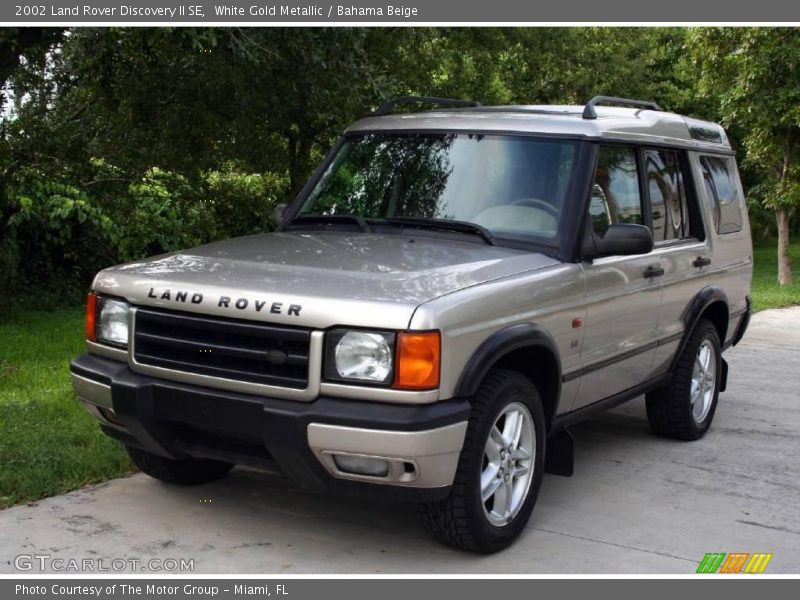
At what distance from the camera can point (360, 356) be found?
4.27 metres

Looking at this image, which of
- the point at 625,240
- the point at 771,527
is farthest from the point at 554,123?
the point at 771,527

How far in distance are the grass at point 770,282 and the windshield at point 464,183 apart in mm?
9906

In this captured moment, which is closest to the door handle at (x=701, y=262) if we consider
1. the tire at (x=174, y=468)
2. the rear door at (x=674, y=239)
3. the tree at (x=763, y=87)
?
the rear door at (x=674, y=239)

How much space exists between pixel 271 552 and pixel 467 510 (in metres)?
0.91

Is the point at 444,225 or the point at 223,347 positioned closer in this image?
the point at 223,347

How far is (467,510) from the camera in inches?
179

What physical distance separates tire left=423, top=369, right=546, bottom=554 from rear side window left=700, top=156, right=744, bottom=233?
2872mm

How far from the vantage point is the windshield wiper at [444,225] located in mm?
5363

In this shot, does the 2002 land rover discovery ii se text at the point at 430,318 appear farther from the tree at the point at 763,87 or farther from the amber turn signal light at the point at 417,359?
the tree at the point at 763,87

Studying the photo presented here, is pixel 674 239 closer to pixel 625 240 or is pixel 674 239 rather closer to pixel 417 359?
pixel 625 240

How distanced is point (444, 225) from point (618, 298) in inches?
41.6

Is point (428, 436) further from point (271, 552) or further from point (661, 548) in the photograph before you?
point (661, 548)

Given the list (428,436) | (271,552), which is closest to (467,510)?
(428,436)

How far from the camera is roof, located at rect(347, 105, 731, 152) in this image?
18.7ft
